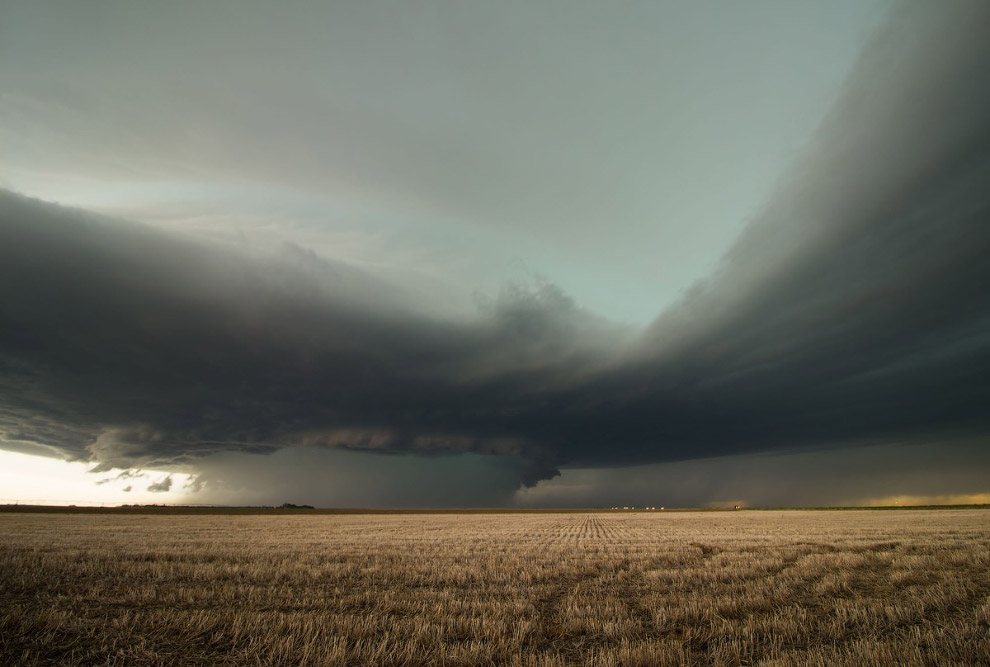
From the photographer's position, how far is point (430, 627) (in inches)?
359

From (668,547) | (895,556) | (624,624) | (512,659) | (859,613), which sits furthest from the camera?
(668,547)

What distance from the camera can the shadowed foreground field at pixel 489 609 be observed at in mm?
7738

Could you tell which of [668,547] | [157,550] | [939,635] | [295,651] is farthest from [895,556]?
[157,550]

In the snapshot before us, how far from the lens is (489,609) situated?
34.8 ft

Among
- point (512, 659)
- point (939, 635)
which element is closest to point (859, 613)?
point (939, 635)

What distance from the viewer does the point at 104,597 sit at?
11516 mm

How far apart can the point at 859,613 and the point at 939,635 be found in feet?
5.96

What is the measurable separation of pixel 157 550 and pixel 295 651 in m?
17.2

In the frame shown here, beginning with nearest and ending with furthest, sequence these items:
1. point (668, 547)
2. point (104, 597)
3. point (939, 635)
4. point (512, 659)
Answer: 1. point (512, 659)
2. point (939, 635)
3. point (104, 597)
4. point (668, 547)

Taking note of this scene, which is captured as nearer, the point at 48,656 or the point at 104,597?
the point at 48,656

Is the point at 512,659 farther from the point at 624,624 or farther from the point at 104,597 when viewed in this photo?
the point at 104,597

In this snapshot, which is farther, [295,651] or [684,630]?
[684,630]

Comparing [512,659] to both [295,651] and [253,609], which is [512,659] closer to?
[295,651]

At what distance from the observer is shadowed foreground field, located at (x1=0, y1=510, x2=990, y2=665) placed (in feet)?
25.4
